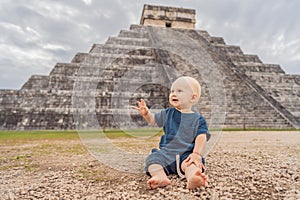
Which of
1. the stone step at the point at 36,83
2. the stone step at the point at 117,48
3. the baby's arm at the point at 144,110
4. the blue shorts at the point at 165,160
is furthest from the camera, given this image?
the stone step at the point at 117,48

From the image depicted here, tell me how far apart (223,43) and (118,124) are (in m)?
15.0

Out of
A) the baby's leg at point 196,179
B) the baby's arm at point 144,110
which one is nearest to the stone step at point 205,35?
the baby's arm at point 144,110

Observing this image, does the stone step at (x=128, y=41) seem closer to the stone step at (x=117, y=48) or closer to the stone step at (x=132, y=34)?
the stone step at (x=117, y=48)

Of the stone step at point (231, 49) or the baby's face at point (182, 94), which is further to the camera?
the stone step at point (231, 49)

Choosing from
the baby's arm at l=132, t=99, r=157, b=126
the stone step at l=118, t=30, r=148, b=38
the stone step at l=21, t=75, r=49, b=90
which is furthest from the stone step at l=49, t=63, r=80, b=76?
the baby's arm at l=132, t=99, r=157, b=126

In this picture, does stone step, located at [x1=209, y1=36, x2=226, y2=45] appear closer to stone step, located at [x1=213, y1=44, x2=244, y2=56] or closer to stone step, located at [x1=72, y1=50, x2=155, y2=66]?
stone step, located at [x1=213, y1=44, x2=244, y2=56]

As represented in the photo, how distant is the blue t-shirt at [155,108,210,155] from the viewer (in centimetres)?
260

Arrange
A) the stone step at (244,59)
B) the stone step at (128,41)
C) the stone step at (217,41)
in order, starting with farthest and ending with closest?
the stone step at (217,41) → the stone step at (244,59) → the stone step at (128,41)

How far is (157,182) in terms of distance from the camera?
2.24m

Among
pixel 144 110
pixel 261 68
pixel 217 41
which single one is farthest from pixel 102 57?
pixel 144 110

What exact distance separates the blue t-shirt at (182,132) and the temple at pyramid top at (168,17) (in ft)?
81.0

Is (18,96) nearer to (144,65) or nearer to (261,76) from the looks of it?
(144,65)

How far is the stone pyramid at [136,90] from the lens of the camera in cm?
1189

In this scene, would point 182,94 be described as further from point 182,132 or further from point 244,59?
point 244,59
